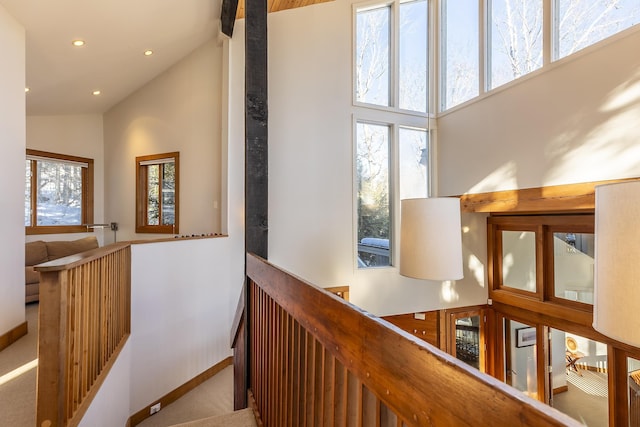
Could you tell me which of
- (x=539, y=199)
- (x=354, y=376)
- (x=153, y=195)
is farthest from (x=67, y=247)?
(x=539, y=199)

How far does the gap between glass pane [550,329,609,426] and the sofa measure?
296 inches

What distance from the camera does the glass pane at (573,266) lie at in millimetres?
4629

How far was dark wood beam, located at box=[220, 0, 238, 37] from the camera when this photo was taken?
13.1ft

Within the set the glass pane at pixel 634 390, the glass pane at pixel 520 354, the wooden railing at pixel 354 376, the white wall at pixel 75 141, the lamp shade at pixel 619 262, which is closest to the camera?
the wooden railing at pixel 354 376

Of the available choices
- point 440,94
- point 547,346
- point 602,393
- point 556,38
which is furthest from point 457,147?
point 602,393

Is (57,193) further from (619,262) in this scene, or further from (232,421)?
(619,262)

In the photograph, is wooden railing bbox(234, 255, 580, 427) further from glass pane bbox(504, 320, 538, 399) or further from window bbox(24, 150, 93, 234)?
window bbox(24, 150, 93, 234)

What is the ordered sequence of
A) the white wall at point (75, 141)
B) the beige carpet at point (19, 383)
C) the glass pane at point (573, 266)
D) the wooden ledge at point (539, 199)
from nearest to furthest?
the beige carpet at point (19, 383)
the wooden ledge at point (539, 199)
the glass pane at point (573, 266)
the white wall at point (75, 141)

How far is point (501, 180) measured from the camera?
14.5 ft

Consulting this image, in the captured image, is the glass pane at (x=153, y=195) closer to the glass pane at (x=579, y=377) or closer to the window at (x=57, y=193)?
the window at (x=57, y=193)

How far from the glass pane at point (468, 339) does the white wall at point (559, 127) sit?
2.47 metres

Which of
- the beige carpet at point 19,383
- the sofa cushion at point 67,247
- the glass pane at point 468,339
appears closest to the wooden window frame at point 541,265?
the glass pane at point 468,339

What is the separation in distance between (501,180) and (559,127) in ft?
3.08

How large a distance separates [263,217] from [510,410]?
2251 millimetres
